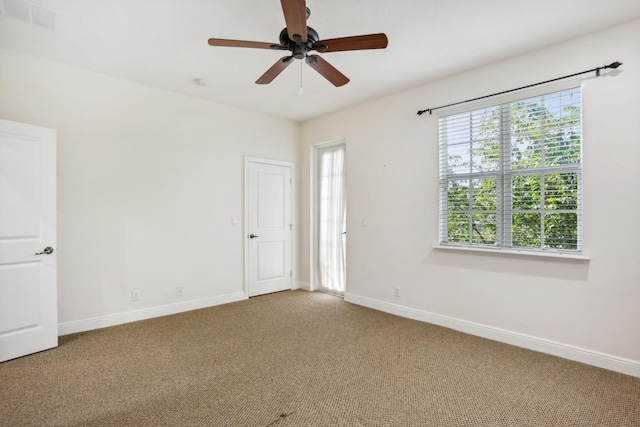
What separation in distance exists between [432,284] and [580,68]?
248 centimetres

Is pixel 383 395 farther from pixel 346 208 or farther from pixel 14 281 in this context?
pixel 14 281

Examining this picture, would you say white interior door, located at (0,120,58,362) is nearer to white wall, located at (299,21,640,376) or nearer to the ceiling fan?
the ceiling fan

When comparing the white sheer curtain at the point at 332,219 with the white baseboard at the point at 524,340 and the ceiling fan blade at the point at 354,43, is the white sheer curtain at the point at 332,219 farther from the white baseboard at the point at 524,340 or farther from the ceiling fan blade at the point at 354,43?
the ceiling fan blade at the point at 354,43

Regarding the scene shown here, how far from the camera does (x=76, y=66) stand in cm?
338

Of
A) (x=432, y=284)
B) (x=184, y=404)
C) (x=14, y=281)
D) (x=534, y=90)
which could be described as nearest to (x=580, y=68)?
(x=534, y=90)

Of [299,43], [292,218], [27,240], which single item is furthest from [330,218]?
[27,240]

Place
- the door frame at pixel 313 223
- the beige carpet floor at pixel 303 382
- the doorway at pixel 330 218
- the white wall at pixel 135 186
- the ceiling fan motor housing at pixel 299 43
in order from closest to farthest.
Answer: the beige carpet floor at pixel 303 382 < the ceiling fan motor housing at pixel 299 43 < the white wall at pixel 135 186 < the doorway at pixel 330 218 < the door frame at pixel 313 223

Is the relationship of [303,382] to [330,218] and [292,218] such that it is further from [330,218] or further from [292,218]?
[292,218]

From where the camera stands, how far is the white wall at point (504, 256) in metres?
2.58

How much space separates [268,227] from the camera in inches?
200

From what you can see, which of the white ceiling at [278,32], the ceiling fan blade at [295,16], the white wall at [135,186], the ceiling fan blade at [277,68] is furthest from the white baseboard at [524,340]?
the ceiling fan blade at [295,16]

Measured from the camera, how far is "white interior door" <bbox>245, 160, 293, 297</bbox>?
4.87 m

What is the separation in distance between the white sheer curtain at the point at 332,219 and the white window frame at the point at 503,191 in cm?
160

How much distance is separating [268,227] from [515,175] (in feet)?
11.2
